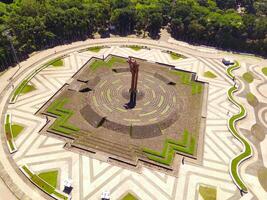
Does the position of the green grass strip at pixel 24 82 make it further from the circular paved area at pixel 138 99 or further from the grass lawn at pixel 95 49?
the circular paved area at pixel 138 99

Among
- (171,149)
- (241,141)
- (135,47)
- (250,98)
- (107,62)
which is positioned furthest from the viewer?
(135,47)

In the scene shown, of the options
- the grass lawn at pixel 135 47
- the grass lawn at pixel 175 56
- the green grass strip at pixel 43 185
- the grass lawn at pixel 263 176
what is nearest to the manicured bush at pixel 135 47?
the grass lawn at pixel 135 47

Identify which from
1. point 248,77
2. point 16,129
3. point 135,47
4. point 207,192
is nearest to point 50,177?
point 16,129

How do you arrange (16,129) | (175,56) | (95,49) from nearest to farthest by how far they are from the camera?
(16,129)
(175,56)
(95,49)

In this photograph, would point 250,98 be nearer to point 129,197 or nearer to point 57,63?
point 129,197

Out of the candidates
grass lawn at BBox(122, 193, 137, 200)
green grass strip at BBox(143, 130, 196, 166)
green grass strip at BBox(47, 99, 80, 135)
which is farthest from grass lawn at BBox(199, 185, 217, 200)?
green grass strip at BBox(47, 99, 80, 135)

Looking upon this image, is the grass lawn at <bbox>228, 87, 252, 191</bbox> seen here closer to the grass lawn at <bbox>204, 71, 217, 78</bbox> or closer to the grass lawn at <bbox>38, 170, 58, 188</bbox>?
the grass lawn at <bbox>204, 71, 217, 78</bbox>
